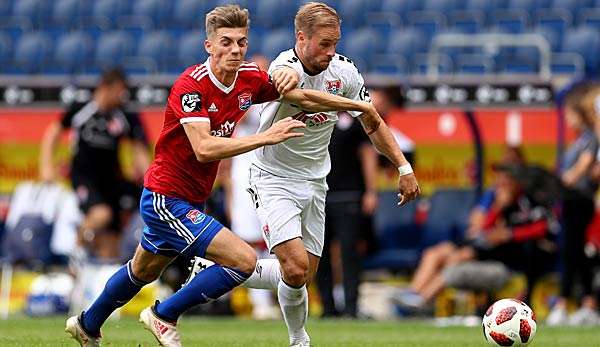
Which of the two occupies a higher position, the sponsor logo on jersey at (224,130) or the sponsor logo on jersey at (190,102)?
the sponsor logo on jersey at (190,102)

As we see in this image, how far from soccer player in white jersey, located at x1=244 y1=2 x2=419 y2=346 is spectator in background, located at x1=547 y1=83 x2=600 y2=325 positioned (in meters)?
5.19

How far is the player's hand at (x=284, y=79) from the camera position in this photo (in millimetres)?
7242

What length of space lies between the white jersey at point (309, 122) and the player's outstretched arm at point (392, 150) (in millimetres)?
149

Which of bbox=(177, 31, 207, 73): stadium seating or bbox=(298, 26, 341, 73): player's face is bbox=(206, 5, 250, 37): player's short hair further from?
bbox=(177, 31, 207, 73): stadium seating

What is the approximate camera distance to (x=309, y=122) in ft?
25.7

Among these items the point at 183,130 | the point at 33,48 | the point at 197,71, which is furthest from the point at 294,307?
the point at 33,48

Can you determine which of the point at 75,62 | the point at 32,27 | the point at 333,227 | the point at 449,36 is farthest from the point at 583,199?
the point at 32,27

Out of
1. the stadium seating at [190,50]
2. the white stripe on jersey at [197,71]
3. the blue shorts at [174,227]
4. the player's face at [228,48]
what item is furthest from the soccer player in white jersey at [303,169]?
the stadium seating at [190,50]

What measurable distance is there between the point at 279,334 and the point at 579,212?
13.0 ft

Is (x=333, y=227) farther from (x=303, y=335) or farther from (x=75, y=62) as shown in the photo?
(x=75, y=62)

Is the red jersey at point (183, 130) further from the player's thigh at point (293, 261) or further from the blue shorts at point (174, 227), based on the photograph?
the player's thigh at point (293, 261)

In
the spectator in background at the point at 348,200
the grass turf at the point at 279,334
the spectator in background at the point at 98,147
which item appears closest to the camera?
the grass turf at the point at 279,334

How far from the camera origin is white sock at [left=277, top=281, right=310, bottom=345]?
7641 millimetres

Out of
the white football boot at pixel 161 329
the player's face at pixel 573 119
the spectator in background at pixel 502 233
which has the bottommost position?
the spectator in background at pixel 502 233
